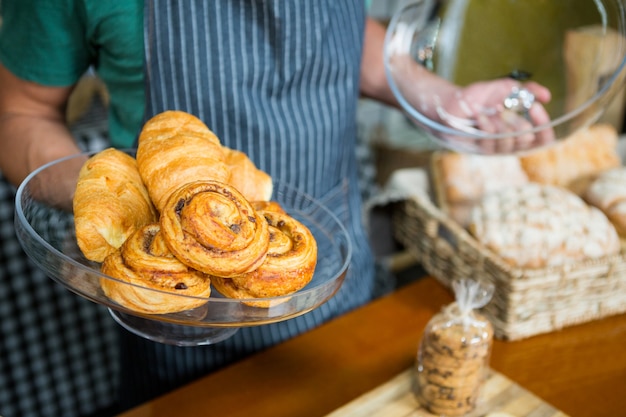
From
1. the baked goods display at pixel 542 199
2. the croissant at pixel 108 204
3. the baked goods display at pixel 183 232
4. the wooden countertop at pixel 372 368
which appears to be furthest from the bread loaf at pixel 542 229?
the croissant at pixel 108 204

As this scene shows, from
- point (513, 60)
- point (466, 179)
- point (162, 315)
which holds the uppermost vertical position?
point (513, 60)

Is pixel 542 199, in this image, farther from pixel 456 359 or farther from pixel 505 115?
pixel 456 359

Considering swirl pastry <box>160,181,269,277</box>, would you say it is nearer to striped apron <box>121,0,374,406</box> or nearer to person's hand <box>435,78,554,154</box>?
striped apron <box>121,0,374,406</box>

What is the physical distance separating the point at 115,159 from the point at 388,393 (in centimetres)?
46

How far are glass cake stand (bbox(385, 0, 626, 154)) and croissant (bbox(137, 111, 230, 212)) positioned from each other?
47 cm

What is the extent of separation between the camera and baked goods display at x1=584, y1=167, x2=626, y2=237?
47.7 inches

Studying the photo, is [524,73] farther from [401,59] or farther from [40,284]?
[40,284]

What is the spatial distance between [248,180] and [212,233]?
0.18 meters

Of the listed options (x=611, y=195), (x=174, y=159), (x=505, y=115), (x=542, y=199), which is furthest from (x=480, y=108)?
(x=174, y=159)

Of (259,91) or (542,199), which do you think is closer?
(259,91)

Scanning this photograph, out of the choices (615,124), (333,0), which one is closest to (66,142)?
(333,0)

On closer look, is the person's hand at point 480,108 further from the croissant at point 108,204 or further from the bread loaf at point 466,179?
the croissant at point 108,204

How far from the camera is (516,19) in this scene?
1.11 m

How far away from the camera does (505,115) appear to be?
1.07 meters
